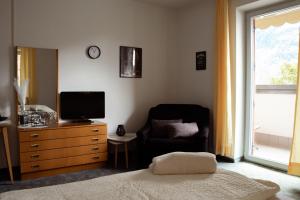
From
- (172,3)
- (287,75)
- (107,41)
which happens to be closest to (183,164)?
(287,75)

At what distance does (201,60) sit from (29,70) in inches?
106

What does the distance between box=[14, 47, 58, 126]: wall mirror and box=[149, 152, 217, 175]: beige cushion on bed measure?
2.52 m

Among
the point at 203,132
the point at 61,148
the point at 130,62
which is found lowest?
the point at 61,148

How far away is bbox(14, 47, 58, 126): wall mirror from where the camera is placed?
342 centimetres

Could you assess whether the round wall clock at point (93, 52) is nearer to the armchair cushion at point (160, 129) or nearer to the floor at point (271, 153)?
the armchair cushion at point (160, 129)

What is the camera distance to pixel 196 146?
3.42m

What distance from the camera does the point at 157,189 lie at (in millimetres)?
1215

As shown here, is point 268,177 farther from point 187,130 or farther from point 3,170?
point 3,170

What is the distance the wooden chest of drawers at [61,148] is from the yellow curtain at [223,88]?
1739mm

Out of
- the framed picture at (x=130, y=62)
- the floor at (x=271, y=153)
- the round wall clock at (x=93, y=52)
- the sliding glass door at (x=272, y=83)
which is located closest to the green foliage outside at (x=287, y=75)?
the sliding glass door at (x=272, y=83)

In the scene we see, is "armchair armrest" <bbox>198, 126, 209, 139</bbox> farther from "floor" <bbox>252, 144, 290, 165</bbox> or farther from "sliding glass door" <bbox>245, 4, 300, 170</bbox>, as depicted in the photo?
"floor" <bbox>252, 144, 290, 165</bbox>

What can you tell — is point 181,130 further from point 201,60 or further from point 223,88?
point 201,60

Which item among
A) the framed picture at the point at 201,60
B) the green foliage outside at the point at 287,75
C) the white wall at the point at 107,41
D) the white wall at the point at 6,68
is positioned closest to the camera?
the white wall at the point at 6,68

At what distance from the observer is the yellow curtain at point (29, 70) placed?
3.45 m
